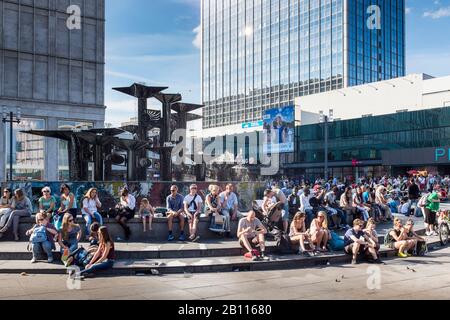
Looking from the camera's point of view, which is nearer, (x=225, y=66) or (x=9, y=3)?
(x=9, y=3)

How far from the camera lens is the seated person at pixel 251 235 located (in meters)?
11.6

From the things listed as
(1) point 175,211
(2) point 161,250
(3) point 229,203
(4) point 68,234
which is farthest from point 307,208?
(4) point 68,234

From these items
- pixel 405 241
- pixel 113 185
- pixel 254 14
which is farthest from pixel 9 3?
pixel 254 14

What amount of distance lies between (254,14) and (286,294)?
121 m

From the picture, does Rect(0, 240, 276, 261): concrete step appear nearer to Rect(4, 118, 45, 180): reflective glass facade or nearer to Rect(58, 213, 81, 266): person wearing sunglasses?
Rect(58, 213, 81, 266): person wearing sunglasses

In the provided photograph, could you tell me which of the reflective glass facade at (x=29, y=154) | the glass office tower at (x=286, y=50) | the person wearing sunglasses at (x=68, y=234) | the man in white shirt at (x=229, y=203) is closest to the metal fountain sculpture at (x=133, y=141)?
the man in white shirt at (x=229, y=203)

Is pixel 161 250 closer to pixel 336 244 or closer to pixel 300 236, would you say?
pixel 300 236

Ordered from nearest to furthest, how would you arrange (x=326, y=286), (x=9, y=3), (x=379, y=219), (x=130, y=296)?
(x=130, y=296) → (x=326, y=286) → (x=379, y=219) → (x=9, y=3)

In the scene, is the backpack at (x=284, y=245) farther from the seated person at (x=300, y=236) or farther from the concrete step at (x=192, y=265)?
the concrete step at (x=192, y=265)

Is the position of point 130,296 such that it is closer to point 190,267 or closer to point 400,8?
point 190,267

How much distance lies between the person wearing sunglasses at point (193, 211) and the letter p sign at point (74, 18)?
37.4 metres

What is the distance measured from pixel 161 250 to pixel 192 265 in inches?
56.9

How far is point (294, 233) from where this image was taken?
40.5ft

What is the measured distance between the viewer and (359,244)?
11742mm
